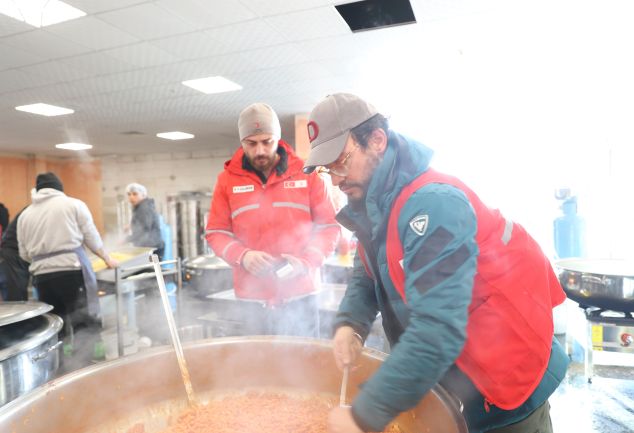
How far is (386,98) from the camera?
5.61 m

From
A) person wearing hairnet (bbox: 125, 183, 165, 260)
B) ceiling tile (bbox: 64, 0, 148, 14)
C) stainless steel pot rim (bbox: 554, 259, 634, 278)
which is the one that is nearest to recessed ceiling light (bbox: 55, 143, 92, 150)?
person wearing hairnet (bbox: 125, 183, 165, 260)

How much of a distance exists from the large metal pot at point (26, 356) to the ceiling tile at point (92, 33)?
238 centimetres

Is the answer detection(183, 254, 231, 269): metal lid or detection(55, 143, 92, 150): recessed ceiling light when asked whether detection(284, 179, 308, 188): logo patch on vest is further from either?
detection(55, 143, 92, 150): recessed ceiling light

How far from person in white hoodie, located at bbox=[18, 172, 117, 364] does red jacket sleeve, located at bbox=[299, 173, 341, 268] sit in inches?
92.2

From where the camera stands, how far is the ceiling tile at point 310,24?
3139 millimetres

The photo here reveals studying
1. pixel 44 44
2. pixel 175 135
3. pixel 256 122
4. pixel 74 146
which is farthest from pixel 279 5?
pixel 74 146

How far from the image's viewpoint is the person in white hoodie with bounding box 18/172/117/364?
3.40 m

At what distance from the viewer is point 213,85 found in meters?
5.01

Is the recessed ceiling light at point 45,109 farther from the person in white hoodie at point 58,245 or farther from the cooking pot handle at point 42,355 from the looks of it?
the cooking pot handle at point 42,355

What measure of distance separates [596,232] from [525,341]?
388 centimetres

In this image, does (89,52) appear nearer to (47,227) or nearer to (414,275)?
(47,227)

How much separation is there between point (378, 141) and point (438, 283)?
0.37 m

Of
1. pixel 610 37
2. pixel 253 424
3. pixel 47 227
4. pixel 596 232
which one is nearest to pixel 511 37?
pixel 610 37

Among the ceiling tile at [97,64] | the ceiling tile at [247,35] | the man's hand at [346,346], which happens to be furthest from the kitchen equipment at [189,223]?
the man's hand at [346,346]
